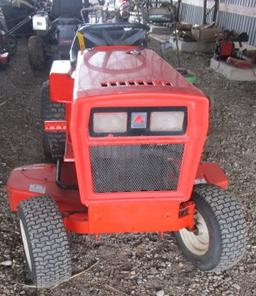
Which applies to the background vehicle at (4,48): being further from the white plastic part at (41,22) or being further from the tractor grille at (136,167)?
the tractor grille at (136,167)

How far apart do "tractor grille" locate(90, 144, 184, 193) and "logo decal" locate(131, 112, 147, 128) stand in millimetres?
135

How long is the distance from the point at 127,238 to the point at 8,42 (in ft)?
16.4

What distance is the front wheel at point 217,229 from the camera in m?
2.35

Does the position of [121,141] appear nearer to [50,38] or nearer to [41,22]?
[41,22]

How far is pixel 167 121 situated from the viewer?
2076mm

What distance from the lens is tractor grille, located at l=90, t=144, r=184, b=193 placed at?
2154 mm

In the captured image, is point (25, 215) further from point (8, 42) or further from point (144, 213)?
point (8, 42)

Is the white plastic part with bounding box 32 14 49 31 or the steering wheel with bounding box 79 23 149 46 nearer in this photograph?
the steering wheel with bounding box 79 23 149 46

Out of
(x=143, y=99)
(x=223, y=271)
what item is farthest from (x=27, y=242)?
(x=223, y=271)

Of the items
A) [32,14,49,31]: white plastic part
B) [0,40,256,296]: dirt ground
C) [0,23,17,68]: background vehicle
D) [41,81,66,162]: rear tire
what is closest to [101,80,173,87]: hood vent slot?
[0,40,256,296]: dirt ground

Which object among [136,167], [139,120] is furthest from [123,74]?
[136,167]

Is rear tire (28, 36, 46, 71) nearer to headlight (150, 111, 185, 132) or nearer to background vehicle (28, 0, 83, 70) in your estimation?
background vehicle (28, 0, 83, 70)

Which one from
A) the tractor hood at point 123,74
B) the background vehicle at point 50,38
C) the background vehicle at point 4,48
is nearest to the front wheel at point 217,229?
the tractor hood at point 123,74

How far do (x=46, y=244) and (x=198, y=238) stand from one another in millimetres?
943
